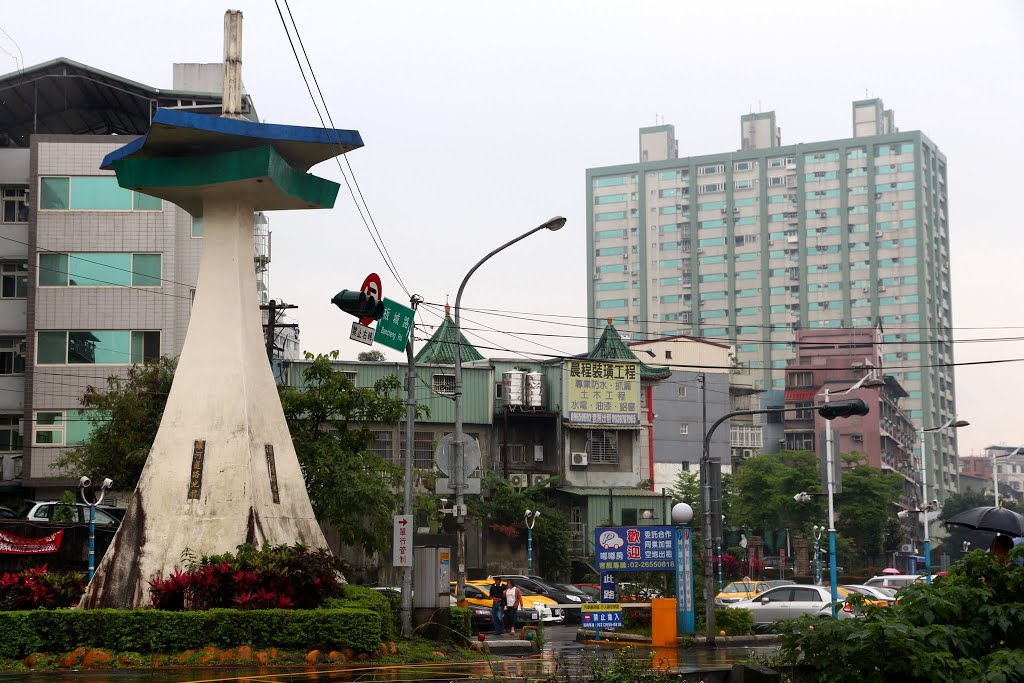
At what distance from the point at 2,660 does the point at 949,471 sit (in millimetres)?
124051

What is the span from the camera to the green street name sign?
67.9 feet

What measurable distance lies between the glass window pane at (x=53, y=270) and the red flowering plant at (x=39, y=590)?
26.9 metres

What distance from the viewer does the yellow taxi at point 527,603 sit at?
3790 cm

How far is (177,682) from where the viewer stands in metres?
16.7

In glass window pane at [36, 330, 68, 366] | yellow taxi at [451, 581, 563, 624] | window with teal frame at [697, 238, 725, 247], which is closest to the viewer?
yellow taxi at [451, 581, 563, 624]

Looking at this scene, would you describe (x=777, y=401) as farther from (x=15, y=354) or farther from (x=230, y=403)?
(x=230, y=403)

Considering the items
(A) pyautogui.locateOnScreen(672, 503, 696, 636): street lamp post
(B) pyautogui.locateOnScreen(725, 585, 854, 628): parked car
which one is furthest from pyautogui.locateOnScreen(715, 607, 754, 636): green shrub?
(B) pyautogui.locateOnScreen(725, 585, 854, 628): parked car

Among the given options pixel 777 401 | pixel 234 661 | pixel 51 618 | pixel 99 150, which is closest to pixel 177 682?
pixel 234 661

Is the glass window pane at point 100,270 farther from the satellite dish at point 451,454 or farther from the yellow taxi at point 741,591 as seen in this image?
the yellow taxi at point 741,591

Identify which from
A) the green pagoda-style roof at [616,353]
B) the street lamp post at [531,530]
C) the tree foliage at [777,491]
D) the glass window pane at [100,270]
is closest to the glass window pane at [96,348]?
the glass window pane at [100,270]

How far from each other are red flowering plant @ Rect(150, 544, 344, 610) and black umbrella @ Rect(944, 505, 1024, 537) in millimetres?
10438

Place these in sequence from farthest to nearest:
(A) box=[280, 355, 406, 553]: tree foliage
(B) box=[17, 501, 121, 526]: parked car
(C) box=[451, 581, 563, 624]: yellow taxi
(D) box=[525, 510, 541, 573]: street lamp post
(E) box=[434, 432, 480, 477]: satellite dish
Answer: (D) box=[525, 510, 541, 573]: street lamp post < (C) box=[451, 581, 563, 624]: yellow taxi < (B) box=[17, 501, 121, 526]: parked car < (A) box=[280, 355, 406, 553]: tree foliage < (E) box=[434, 432, 480, 477]: satellite dish

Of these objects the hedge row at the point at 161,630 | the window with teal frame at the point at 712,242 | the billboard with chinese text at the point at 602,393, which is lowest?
the hedge row at the point at 161,630

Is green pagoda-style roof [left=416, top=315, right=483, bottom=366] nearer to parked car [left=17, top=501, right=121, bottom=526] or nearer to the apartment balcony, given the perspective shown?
parked car [left=17, top=501, right=121, bottom=526]
